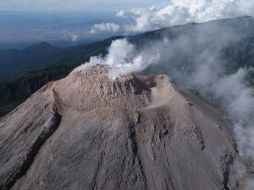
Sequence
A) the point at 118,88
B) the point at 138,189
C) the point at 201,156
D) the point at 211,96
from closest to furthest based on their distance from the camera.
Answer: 1. the point at 138,189
2. the point at 201,156
3. the point at 118,88
4. the point at 211,96

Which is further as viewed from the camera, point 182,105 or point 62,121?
point 182,105

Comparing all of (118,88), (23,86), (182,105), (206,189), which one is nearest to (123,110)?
(118,88)

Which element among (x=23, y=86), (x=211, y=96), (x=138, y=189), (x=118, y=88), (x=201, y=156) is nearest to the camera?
(x=138, y=189)

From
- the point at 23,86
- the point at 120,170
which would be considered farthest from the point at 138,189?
the point at 23,86

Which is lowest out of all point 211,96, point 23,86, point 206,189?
point 23,86

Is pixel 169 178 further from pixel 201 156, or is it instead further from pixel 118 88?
pixel 118 88

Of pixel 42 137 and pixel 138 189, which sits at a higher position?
pixel 42 137
